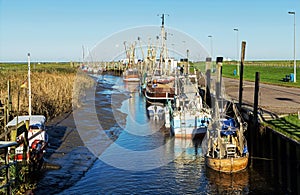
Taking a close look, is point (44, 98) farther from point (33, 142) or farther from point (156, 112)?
point (33, 142)

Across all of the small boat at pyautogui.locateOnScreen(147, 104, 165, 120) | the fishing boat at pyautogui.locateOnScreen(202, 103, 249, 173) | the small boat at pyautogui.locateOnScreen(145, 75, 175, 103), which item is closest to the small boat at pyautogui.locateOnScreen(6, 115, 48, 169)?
the fishing boat at pyautogui.locateOnScreen(202, 103, 249, 173)

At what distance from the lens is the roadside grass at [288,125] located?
2316 centimetres

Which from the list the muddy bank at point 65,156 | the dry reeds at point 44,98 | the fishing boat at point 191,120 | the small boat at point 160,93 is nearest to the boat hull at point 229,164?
the muddy bank at point 65,156

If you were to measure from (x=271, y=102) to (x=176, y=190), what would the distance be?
712 inches

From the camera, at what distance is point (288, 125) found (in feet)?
84.1

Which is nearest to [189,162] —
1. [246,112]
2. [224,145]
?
[224,145]

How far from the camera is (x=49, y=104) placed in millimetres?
42625

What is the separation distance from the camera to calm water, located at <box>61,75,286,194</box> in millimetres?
21141

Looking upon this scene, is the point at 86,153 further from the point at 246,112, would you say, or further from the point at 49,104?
the point at 49,104

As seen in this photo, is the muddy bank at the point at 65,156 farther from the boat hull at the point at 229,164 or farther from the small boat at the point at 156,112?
the boat hull at the point at 229,164

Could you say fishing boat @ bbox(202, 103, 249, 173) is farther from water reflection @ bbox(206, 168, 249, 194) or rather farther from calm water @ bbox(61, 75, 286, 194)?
calm water @ bbox(61, 75, 286, 194)

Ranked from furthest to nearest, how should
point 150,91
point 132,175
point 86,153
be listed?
point 150,91
point 86,153
point 132,175

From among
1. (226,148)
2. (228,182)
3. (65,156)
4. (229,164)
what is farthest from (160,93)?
(228,182)

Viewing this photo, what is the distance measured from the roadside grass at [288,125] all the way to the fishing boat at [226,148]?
230 cm
